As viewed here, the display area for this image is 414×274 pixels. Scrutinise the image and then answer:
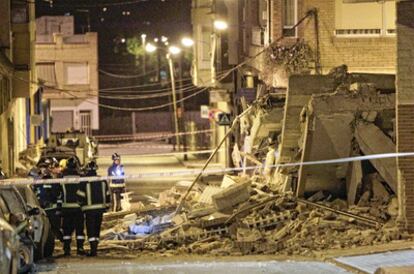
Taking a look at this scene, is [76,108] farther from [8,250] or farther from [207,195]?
[8,250]

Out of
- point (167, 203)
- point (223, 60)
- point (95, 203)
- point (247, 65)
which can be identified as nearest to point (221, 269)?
point (95, 203)

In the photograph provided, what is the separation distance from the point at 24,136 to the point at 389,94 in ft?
85.8

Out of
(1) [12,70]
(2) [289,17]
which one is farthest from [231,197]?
(1) [12,70]

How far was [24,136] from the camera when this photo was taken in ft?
132

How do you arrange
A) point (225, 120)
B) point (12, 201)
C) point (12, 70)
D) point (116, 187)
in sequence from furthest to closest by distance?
1. point (12, 70)
2. point (225, 120)
3. point (116, 187)
4. point (12, 201)

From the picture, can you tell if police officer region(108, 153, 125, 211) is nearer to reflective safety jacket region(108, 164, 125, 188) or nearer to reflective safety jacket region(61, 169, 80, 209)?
reflective safety jacket region(108, 164, 125, 188)

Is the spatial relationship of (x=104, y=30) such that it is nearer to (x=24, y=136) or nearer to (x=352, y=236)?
(x=24, y=136)

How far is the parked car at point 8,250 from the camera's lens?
9.62m

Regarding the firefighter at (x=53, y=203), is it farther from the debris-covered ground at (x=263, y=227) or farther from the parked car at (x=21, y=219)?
the debris-covered ground at (x=263, y=227)

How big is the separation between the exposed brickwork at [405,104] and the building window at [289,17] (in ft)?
27.0

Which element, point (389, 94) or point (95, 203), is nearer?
point (95, 203)

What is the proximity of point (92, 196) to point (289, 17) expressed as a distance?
1075 centimetres

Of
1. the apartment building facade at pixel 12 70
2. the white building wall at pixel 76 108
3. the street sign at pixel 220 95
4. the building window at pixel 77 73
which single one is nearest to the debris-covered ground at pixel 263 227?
the apartment building facade at pixel 12 70

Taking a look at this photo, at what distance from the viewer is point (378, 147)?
16.5 meters
